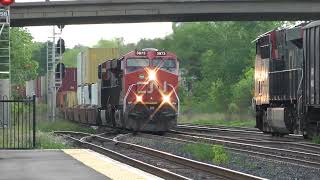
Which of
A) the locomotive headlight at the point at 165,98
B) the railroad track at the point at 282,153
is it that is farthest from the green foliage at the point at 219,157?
the locomotive headlight at the point at 165,98

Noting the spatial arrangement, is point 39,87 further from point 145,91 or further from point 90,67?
point 145,91

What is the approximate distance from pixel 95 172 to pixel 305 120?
10.8 metres

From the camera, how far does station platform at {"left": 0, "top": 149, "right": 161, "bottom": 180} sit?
13.1m

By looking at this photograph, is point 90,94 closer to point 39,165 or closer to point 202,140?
point 202,140

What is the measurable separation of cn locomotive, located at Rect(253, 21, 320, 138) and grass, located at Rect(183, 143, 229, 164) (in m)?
4.10

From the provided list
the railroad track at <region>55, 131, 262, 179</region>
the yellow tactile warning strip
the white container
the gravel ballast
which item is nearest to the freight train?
the railroad track at <region>55, 131, 262, 179</region>

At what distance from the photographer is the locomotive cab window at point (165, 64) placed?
33594 millimetres

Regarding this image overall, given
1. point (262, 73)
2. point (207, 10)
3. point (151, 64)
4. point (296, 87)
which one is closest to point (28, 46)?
point (207, 10)

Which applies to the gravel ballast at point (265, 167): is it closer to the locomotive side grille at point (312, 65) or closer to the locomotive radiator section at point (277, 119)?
the locomotive side grille at point (312, 65)

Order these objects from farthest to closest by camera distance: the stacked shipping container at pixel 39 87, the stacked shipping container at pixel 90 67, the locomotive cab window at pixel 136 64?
the stacked shipping container at pixel 39 87 → the stacked shipping container at pixel 90 67 → the locomotive cab window at pixel 136 64

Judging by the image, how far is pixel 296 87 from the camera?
2436cm

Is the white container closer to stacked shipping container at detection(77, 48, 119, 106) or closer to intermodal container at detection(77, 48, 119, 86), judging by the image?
stacked shipping container at detection(77, 48, 119, 106)

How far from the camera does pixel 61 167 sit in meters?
14.9

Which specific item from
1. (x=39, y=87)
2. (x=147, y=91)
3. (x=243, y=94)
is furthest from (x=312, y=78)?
(x=39, y=87)
